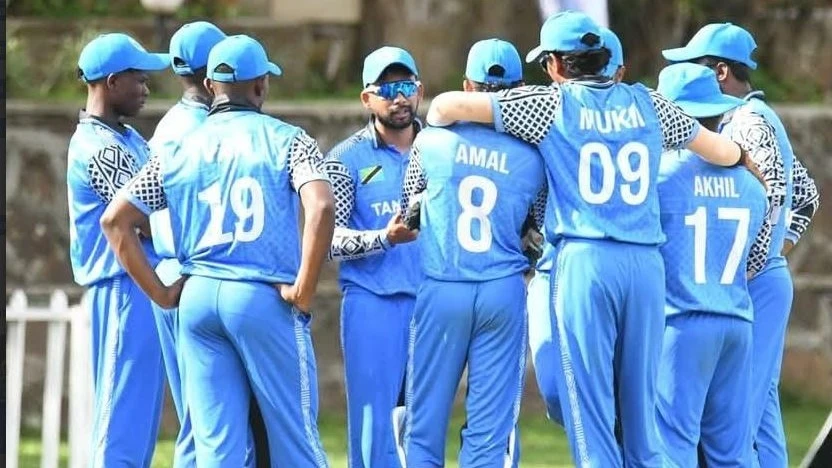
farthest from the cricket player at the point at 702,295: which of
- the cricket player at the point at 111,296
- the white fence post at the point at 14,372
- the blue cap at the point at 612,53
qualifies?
the white fence post at the point at 14,372

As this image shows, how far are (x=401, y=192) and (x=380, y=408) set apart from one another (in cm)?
98

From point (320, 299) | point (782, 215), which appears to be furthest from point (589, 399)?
point (320, 299)

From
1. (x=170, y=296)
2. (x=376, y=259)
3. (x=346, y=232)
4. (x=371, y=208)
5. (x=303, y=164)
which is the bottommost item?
(x=170, y=296)

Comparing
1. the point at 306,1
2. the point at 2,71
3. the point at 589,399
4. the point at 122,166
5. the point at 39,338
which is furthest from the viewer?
the point at 306,1

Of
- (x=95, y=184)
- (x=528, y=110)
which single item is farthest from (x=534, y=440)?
(x=528, y=110)

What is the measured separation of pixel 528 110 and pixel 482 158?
30cm

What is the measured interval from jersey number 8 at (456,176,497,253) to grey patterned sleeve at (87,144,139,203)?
1561 mm

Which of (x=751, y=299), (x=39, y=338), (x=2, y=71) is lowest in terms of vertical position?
(x=39, y=338)

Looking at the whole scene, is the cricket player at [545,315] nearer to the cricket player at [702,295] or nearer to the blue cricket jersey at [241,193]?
the cricket player at [702,295]

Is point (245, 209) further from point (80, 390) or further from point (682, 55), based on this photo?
point (80, 390)

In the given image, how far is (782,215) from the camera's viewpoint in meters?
9.91

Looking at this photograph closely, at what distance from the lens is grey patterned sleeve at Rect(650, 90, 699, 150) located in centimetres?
897

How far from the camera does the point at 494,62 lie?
9453mm

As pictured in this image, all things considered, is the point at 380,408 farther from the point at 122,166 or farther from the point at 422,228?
the point at 122,166
